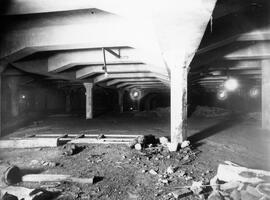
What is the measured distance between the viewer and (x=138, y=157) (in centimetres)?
640

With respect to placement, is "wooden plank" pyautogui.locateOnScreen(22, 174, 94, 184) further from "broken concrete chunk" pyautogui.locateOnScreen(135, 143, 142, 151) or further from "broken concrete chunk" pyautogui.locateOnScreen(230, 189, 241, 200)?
"broken concrete chunk" pyautogui.locateOnScreen(230, 189, 241, 200)

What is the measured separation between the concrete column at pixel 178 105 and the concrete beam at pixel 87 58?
2.74 meters

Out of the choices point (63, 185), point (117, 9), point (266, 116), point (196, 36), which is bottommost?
point (63, 185)

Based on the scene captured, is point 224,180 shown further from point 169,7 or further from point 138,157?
point 169,7

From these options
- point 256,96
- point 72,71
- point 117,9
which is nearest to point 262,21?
point 117,9

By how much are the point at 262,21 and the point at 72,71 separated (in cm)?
1017

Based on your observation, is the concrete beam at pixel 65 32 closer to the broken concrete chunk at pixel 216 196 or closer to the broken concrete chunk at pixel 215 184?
the broken concrete chunk at pixel 215 184

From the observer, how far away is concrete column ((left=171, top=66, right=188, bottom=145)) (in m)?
7.10

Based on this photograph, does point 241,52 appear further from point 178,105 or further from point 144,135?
point 144,135

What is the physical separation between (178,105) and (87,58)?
4853mm

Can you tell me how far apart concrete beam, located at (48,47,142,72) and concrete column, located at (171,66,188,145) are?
274 cm

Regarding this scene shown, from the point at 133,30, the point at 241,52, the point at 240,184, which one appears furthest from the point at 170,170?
the point at 241,52

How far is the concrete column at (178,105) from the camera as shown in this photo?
7.10 meters

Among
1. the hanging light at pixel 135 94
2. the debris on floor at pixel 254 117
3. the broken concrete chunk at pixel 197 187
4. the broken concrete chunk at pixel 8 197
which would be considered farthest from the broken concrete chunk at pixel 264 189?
the hanging light at pixel 135 94
